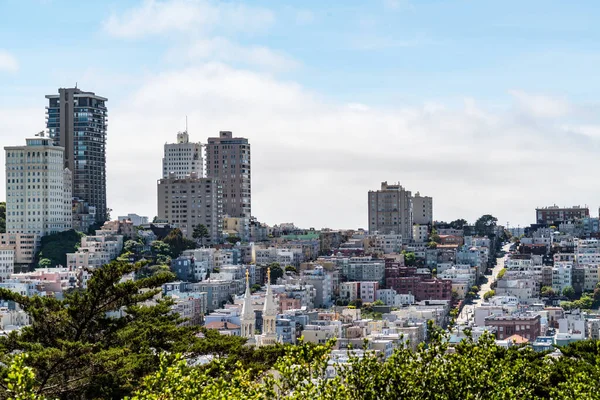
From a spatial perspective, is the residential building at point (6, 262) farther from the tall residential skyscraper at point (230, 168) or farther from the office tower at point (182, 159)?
the office tower at point (182, 159)

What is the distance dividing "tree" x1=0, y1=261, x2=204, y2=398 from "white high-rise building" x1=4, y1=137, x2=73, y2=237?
72668mm

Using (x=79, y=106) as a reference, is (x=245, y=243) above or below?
below

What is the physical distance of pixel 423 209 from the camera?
153500mm

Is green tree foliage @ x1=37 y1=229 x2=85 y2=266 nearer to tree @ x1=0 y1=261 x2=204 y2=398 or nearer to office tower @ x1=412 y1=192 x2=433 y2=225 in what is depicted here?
office tower @ x1=412 y1=192 x2=433 y2=225

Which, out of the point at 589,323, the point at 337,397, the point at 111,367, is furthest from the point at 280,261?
the point at 337,397

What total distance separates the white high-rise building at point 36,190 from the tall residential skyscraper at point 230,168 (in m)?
27.2

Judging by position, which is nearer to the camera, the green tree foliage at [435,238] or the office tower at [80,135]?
the office tower at [80,135]

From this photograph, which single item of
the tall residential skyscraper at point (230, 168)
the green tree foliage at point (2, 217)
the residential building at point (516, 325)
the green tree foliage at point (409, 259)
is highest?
the tall residential skyscraper at point (230, 168)

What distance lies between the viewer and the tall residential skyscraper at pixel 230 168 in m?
134

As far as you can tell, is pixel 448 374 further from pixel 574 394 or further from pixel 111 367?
pixel 111 367

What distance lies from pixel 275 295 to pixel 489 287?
29653mm

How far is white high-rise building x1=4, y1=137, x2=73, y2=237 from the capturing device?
105312mm

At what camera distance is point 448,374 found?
21922mm

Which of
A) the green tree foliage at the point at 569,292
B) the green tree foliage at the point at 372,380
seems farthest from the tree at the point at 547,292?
the green tree foliage at the point at 372,380
